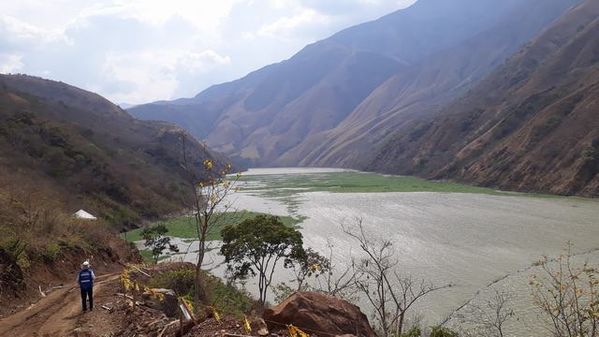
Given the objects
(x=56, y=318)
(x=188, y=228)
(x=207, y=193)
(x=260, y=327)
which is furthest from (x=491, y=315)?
(x=188, y=228)

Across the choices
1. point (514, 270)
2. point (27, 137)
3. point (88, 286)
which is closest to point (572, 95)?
point (514, 270)

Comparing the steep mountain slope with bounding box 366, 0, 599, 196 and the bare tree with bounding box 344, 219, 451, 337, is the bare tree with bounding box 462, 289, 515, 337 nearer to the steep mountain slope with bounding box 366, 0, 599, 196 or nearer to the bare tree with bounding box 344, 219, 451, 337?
the bare tree with bounding box 344, 219, 451, 337

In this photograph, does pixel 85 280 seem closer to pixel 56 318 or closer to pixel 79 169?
pixel 56 318

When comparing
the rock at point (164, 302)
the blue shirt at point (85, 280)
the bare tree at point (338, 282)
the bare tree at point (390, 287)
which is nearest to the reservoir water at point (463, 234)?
the bare tree at point (390, 287)

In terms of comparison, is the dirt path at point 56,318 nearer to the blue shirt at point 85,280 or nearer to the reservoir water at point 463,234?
the blue shirt at point 85,280

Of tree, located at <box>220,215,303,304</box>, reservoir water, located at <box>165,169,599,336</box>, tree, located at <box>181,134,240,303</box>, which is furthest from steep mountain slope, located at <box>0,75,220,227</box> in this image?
tree, located at <box>181,134,240,303</box>

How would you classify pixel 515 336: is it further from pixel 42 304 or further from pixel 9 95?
pixel 9 95
